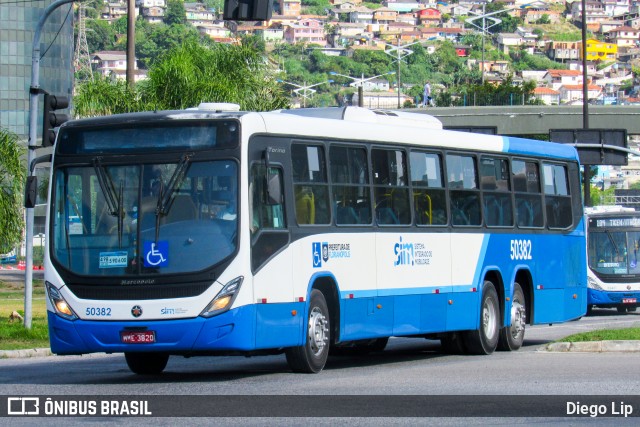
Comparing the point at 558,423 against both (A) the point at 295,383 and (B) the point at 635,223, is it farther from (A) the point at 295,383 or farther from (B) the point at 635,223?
(B) the point at 635,223

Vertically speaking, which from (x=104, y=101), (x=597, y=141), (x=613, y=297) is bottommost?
(x=613, y=297)

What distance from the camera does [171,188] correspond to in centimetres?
1586

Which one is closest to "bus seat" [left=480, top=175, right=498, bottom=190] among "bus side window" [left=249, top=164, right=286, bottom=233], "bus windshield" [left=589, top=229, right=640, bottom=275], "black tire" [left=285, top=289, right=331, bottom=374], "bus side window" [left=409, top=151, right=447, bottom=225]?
"bus side window" [left=409, top=151, right=447, bottom=225]

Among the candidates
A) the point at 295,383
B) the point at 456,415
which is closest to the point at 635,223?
the point at 295,383

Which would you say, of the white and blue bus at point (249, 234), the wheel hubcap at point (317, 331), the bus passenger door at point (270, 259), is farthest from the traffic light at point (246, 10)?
the wheel hubcap at point (317, 331)

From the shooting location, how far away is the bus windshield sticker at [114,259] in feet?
51.9

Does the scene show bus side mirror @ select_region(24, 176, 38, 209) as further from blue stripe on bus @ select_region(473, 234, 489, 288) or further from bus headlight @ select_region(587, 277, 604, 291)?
bus headlight @ select_region(587, 277, 604, 291)

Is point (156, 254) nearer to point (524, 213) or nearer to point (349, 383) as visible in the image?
point (349, 383)

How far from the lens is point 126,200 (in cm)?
1600

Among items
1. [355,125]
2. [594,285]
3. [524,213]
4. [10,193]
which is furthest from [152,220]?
[594,285]

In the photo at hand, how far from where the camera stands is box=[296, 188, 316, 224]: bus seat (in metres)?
16.9

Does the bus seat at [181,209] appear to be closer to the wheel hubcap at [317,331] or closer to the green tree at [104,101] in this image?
the wheel hubcap at [317,331]

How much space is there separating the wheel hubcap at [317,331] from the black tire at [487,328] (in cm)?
434

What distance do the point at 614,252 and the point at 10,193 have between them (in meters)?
16.2
